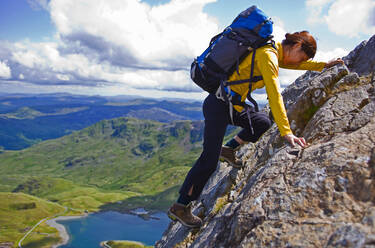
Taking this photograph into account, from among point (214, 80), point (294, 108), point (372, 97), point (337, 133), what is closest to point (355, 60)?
point (294, 108)

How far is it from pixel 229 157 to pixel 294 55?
18.3ft

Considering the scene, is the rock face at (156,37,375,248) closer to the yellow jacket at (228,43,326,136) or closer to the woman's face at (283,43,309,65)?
the yellow jacket at (228,43,326,136)

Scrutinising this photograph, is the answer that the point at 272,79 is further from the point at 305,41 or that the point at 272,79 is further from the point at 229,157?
the point at 229,157

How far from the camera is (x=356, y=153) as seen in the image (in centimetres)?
633

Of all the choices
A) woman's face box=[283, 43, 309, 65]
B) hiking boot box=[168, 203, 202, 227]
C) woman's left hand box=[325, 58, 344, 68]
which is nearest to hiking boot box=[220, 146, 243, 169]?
hiking boot box=[168, 203, 202, 227]

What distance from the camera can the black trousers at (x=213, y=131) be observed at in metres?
8.59

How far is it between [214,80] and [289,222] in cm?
453

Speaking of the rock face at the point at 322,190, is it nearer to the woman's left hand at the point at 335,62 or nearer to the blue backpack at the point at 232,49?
the woman's left hand at the point at 335,62

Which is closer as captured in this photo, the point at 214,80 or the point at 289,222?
the point at 289,222

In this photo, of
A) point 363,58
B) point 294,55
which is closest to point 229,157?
point 294,55

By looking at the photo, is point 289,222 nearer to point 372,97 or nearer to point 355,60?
point 372,97

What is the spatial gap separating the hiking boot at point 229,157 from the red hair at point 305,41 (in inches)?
210

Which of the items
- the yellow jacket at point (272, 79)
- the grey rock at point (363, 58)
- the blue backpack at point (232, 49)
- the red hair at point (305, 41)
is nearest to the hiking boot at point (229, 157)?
the blue backpack at point (232, 49)

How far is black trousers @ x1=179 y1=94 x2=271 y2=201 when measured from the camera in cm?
859
